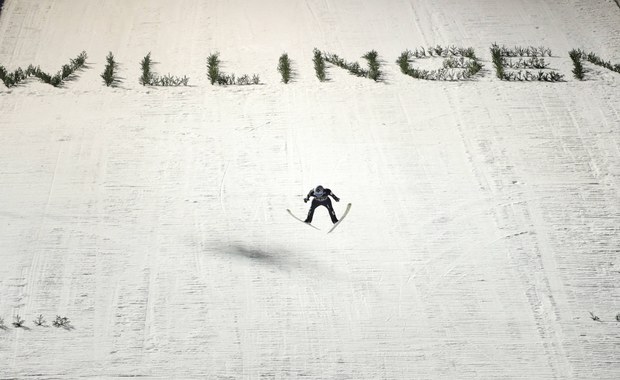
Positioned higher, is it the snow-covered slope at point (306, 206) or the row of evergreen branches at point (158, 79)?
the row of evergreen branches at point (158, 79)

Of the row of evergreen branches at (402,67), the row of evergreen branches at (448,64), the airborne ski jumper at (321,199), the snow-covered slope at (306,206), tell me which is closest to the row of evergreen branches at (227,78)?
the row of evergreen branches at (402,67)

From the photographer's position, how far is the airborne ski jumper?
45.0ft

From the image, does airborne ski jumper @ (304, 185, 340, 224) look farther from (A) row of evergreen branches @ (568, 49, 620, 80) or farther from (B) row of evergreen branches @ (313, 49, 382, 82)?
(A) row of evergreen branches @ (568, 49, 620, 80)

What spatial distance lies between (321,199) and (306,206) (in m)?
0.89

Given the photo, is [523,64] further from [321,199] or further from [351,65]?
[321,199]

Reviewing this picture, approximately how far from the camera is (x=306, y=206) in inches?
576

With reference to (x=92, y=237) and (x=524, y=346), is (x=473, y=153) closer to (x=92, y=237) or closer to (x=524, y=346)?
(x=524, y=346)

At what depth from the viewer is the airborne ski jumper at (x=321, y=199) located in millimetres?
13711

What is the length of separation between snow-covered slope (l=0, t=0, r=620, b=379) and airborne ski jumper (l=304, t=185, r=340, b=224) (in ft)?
1.10

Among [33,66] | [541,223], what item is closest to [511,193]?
[541,223]

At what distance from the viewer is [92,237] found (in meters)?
13.8

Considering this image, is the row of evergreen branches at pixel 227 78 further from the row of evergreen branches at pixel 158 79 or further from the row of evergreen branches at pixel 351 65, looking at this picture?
the row of evergreen branches at pixel 351 65

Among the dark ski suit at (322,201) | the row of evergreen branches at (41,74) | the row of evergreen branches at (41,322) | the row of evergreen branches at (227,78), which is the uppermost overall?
the row of evergreen branches at (41,74)

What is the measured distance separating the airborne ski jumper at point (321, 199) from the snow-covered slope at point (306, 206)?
0.34 meters
